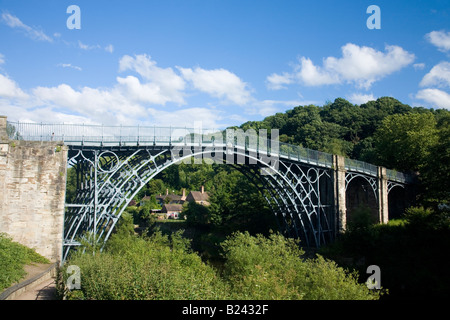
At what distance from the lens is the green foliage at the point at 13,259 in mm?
13141

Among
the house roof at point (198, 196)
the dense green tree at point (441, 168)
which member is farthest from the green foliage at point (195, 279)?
the house roof at point (198, 196)

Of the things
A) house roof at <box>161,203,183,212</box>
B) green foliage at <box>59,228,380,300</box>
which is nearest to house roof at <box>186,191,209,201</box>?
house roof at <box>161,203,183,212</box>

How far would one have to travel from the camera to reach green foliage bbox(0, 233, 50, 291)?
43.1ft

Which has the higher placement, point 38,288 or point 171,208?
point 171,208

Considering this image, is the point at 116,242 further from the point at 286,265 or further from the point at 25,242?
the point at 286,265

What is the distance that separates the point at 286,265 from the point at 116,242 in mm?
8522

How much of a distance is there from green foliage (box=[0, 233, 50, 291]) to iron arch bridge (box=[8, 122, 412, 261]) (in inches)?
62.1

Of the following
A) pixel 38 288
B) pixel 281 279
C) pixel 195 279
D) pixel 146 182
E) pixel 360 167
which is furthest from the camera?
pixel 360 167

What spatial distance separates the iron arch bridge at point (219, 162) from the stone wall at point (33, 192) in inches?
27.1

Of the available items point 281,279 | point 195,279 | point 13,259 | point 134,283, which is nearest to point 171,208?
point 13,259

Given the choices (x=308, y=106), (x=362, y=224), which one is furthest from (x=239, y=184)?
(x=308, y=106)

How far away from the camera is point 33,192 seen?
16641 millimetres

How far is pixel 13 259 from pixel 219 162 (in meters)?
14.1

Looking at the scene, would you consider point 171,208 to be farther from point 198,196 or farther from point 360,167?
point 360,167
